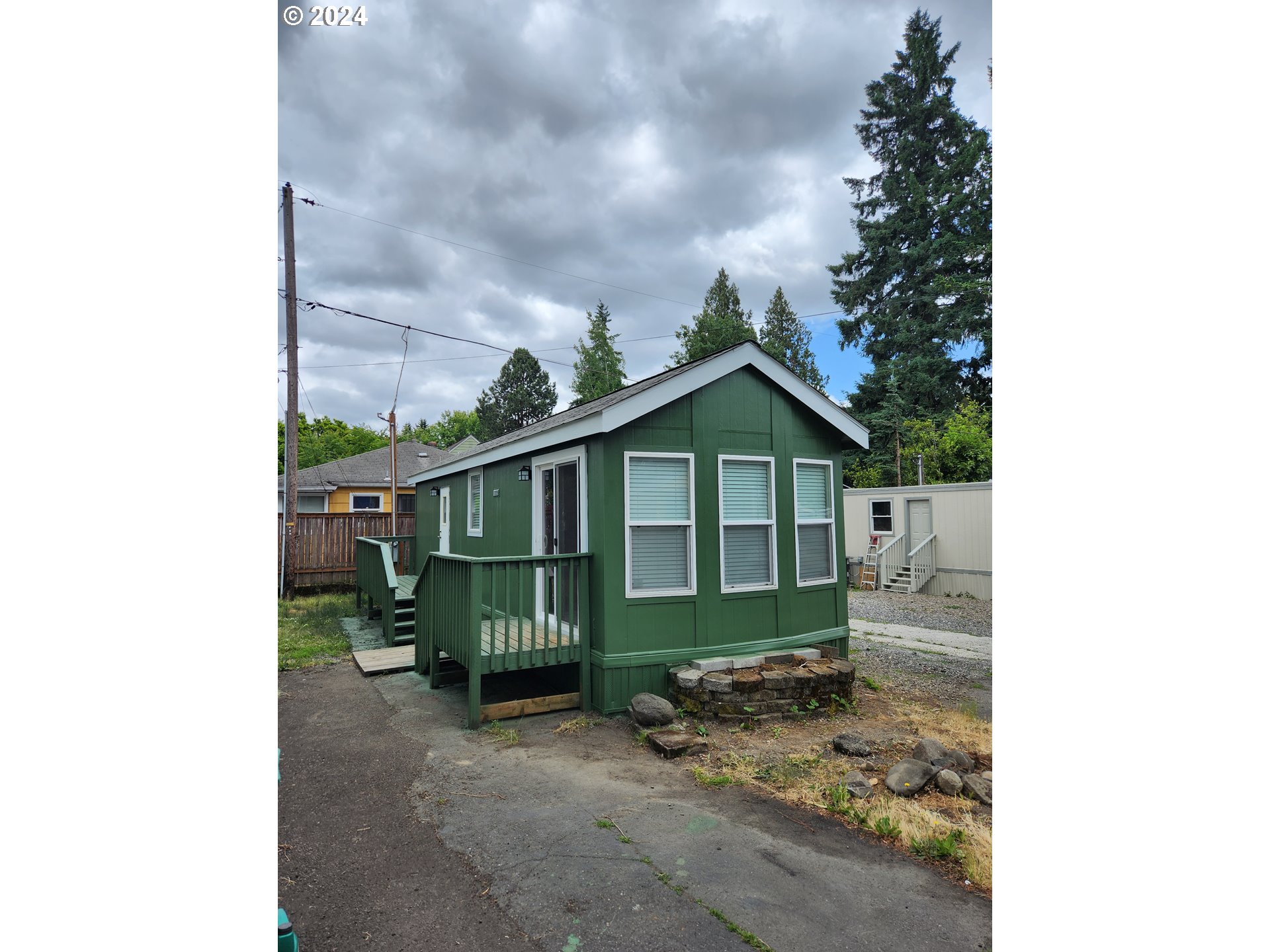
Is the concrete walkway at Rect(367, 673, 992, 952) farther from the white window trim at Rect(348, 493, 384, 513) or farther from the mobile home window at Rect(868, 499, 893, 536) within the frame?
the white window trim at Rect(348, 493, 384, 513)

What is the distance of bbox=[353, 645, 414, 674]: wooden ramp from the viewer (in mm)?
6340

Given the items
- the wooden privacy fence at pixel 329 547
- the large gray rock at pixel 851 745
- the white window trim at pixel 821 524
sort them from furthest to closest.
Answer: the wooden privacy fence at pixel 329 547
the white window trim at pixel 821 524
the large gray rock at pixel 851 745

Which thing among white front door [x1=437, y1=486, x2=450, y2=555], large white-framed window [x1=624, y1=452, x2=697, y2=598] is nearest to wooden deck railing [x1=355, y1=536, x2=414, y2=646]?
white front door [x1=437, y1=486, x2=450, y2=555]

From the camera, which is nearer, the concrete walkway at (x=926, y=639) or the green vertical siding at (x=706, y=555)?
the green vertical siding at (x=706, y=555)

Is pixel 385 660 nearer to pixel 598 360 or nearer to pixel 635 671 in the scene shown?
pixel 635 671

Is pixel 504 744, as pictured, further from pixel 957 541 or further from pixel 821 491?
pixel 957 541

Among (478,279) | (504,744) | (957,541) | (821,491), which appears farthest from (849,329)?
(504,744)

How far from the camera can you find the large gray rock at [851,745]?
4.06 meters

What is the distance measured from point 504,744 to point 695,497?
2302mm

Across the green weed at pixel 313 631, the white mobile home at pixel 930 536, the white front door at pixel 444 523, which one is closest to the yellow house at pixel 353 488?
the green weed at pixel 313 631

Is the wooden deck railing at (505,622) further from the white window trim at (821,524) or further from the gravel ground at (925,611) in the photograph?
the gravel ground at (925,611)

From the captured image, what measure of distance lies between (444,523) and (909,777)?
748cm

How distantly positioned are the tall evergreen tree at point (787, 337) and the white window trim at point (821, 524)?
856 inches
